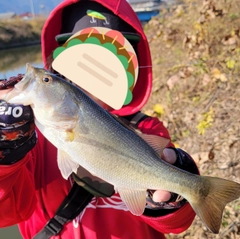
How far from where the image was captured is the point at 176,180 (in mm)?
1450

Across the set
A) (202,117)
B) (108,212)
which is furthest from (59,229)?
(202,117)

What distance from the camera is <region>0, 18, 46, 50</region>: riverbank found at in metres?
28.5

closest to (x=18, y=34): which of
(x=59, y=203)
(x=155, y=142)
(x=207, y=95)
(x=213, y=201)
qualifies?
(x=207, y=95)

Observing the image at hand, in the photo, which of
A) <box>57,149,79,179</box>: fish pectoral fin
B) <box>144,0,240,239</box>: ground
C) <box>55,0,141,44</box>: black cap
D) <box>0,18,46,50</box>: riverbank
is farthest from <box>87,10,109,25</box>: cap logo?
<box>0,18,46,50</box>: riverbank

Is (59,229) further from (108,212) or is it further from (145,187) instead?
(145,187)

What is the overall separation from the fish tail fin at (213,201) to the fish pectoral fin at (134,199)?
22 centimetres

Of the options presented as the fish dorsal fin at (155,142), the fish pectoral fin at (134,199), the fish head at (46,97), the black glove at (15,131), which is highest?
the fish head at (46,97)

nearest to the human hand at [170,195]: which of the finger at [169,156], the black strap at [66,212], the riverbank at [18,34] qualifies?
the finger at [169,156]

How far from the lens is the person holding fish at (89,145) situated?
1.33 m

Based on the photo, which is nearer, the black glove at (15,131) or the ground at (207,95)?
the black glove at (15,131)

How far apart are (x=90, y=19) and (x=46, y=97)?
0.89 meters

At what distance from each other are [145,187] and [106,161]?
0.67ft

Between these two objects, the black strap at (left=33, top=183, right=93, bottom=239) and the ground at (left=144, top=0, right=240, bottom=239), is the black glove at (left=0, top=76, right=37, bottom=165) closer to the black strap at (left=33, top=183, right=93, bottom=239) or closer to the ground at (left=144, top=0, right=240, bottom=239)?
the black strap at (left=33, top=183, right=93, bottom=239)

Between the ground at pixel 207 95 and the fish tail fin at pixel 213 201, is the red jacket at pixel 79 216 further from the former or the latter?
the ground at pixel 207 95
